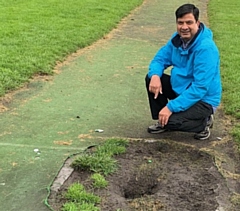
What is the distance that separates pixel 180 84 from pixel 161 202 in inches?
54.7

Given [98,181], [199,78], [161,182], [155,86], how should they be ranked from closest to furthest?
[98,181]
[161,182]
[199,78]
[155,86]

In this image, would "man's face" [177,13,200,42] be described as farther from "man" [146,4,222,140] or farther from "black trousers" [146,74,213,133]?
"black trousers" [146,74,213,133]

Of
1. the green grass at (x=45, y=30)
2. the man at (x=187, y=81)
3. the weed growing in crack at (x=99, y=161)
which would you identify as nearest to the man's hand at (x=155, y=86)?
the man at (x=187, y=81)

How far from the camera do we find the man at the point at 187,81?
408 centimetres

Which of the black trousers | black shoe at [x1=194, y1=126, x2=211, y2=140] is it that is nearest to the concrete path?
black shoe at [x1=194, y1=126, x2=211, y2=140]

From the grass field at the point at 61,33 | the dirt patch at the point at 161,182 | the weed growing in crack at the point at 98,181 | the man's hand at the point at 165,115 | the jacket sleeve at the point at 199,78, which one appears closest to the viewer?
the dirt patch at the point at 161,182

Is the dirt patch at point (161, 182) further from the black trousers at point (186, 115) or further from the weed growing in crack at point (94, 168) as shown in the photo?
the black trousers at point (186, 115)

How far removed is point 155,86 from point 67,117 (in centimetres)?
104

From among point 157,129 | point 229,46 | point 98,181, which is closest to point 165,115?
point 157,129

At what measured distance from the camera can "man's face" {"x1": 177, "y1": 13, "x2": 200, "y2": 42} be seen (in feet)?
13.4

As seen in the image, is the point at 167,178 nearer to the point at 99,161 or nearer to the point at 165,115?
the point at 99,161

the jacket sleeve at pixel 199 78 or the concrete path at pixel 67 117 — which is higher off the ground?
the jacket sleeve at pixel 199 78

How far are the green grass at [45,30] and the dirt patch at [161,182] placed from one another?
2.13 m

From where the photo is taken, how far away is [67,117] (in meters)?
4.92
